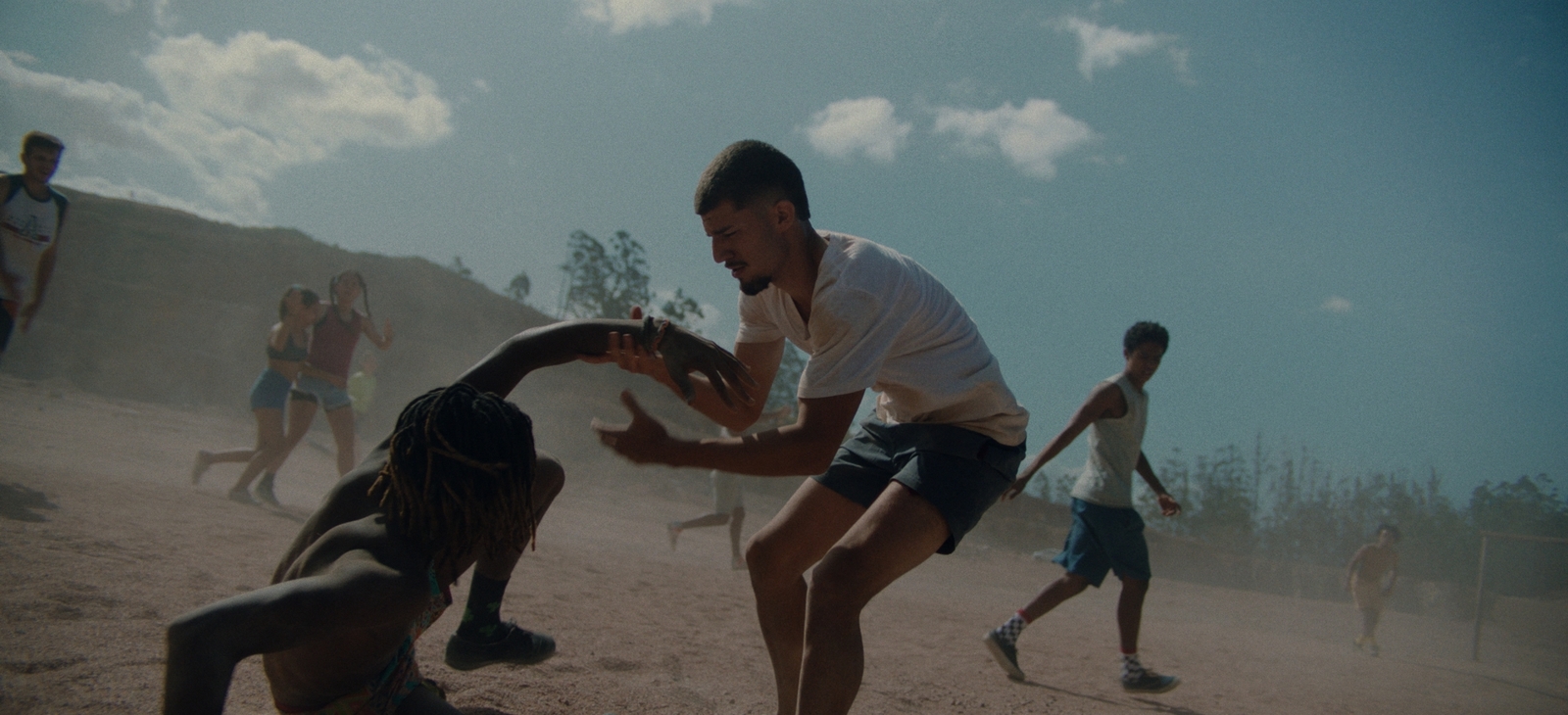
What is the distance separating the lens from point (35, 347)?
17.8m

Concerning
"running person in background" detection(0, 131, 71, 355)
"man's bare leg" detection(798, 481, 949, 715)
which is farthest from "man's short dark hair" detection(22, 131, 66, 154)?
"man's bare leg" detection(798, 481, 949, 715)

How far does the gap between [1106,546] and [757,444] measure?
316 cm

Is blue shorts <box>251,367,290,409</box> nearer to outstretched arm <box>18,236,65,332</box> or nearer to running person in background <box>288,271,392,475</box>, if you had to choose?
running person in background <box>288,271,392,475</box>

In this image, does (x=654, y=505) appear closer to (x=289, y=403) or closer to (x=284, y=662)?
(x=289, y=403)

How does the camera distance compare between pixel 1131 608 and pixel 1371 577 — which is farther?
pixel 1371 577

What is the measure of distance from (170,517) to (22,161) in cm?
236

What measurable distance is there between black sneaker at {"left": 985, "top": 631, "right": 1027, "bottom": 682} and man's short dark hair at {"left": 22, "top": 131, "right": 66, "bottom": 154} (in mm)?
6451

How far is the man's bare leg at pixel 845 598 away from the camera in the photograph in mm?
2152

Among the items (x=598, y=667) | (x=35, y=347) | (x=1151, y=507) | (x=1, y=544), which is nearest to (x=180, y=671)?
(x=598, y=667)

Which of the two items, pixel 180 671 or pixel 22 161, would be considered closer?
pixel 180 671

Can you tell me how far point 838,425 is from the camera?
2219 mm

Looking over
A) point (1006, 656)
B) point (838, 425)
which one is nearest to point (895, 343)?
point (838, 425)

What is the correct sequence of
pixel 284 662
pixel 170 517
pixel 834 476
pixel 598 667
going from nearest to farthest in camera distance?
1. pixel 284 662
2. pixel 834 476
3. pixel 598 667
4. pixel 170 517

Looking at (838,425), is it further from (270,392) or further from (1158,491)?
(270,392)
